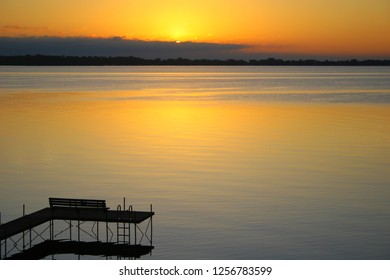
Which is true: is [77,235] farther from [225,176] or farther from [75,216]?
[225,176]

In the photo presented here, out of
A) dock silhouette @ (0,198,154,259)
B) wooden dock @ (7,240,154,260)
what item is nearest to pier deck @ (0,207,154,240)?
dock silhouette @ (0,198,154,259)

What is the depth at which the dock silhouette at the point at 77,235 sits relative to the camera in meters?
21.5

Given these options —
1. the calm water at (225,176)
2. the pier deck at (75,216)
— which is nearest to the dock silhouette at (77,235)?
the pier deck at (75,216)

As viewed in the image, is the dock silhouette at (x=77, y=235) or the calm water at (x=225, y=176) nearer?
the dock silhouette at (x=77, y=235)

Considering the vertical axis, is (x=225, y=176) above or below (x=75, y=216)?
below

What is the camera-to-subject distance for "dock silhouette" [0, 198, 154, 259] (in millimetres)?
21484

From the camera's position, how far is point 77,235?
23.5 meters

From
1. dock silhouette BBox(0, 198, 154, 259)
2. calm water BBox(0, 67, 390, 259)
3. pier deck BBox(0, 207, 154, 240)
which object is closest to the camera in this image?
pier deck BBox(0, 207, 154, 240)

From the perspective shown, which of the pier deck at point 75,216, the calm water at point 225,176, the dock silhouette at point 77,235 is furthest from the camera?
the calm water at point 225,176

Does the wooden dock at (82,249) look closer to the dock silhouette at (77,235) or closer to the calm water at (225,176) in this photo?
the dock silhouette at (77,235)

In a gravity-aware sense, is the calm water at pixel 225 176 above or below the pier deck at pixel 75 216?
below

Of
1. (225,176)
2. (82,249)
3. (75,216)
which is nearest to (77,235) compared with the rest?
(82,249)

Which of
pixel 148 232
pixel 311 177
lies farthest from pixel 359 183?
pixel 148 232

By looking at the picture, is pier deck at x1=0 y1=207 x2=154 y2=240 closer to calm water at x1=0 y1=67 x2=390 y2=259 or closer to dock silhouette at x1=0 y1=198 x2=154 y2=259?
dock silhouette at x1=0 y1=198 x2=154 y2=259
